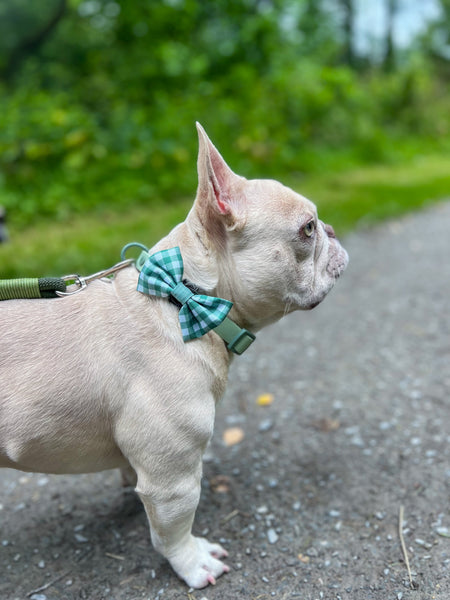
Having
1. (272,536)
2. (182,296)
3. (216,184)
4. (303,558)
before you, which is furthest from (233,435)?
(216,184)

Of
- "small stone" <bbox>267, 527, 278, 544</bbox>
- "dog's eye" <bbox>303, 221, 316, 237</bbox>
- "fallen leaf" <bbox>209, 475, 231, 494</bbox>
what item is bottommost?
"fallen leaf" <bbox>209, 475, 231, 494</bbox>

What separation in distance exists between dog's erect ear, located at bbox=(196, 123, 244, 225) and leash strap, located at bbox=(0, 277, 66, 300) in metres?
0.69

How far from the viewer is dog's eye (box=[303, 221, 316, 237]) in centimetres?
220

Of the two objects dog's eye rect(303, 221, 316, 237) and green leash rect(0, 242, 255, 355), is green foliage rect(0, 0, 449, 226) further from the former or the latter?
dog's eye rect(303, 221, 316, 237)

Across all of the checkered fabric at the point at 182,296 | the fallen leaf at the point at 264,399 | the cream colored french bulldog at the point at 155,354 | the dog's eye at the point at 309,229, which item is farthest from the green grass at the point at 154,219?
the dog's eye at the point at 309,229

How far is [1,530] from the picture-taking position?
276 cm

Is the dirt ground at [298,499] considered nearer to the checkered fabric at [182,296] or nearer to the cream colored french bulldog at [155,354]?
the cream colored french bulldog at [155,354]

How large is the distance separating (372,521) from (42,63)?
9.43m

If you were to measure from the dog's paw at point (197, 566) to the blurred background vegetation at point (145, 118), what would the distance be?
12.0 feet

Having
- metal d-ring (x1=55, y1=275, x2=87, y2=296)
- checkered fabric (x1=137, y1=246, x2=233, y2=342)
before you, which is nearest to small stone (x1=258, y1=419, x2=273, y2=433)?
checkered fabric (x1=137, y1=246, x2=233, y2=342)

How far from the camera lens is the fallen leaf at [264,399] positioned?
381cm

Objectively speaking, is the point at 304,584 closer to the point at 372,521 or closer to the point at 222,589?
the point at 222,589

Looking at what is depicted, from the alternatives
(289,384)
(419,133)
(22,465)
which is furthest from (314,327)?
(419,133)

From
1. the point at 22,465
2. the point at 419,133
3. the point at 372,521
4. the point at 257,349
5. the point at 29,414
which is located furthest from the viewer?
the point at 419,133
